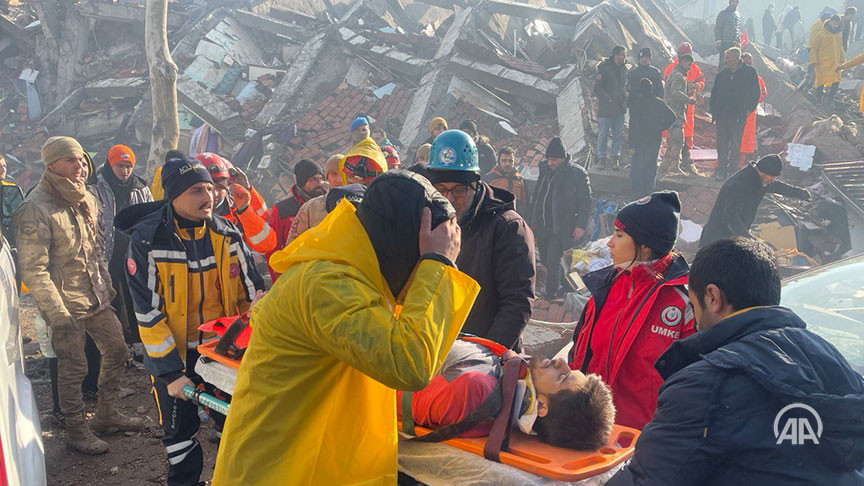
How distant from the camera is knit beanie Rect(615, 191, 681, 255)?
2623mm

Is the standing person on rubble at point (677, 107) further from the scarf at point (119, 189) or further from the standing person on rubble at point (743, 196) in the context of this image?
the scarf at point (119, 189)

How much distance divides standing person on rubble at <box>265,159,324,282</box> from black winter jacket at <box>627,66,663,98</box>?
6028 millimetres

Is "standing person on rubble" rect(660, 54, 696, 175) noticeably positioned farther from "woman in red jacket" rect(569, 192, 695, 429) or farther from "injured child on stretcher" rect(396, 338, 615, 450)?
"injured child on stretcher" rect(396, 338, 615, 450)

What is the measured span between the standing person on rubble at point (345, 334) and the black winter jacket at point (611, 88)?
28.6 feet

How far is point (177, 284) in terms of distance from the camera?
132 inches

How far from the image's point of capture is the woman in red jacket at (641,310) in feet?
8.39

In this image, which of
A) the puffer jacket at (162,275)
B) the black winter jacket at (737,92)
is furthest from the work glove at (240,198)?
the black winter jacket at (737,92)

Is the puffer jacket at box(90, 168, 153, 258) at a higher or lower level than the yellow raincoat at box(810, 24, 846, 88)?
lower

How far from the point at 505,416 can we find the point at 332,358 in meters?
0.83

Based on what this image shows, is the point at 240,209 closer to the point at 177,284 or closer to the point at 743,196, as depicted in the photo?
the point at 177,284

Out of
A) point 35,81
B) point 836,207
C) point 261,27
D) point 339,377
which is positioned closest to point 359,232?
point 339,377

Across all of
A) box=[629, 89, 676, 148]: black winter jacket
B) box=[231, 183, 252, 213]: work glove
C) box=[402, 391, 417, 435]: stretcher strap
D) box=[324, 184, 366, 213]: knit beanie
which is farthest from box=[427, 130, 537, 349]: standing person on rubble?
box=[629, 89, 676, 148]: black winter jacket

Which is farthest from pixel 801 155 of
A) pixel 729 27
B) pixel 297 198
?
pixel 297 198

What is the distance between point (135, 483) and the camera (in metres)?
4.15
